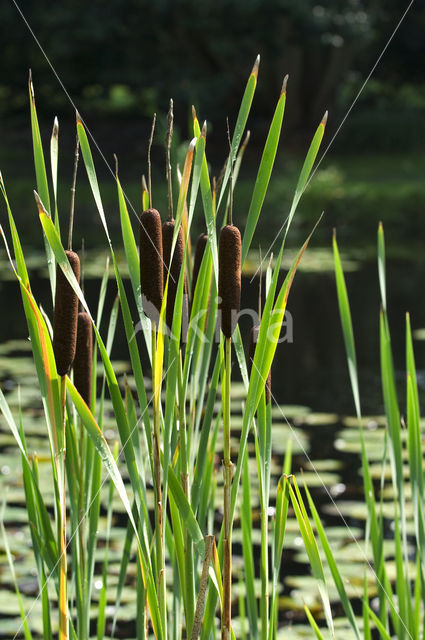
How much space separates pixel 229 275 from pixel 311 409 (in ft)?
14.6

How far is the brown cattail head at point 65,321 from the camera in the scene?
1163 millimetres

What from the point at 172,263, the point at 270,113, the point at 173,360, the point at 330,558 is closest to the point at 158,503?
the point at 173,360

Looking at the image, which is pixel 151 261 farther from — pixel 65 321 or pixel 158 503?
pixel 158 503

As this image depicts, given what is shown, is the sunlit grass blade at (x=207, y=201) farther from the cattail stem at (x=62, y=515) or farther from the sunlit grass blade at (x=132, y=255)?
the cattail stem at (x=62, y=515)

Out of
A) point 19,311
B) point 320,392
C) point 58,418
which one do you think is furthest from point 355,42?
point 58,418

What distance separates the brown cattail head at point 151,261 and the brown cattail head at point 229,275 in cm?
7

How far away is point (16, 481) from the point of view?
4.02 m

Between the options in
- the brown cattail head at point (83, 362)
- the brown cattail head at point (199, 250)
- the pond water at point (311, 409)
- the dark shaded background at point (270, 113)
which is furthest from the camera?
the dark shaded background at point (270, 113)

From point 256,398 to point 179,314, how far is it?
0.13 m

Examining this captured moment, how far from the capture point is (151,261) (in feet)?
3.65

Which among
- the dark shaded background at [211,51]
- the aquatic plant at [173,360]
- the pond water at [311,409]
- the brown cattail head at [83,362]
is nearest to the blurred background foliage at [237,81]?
the dark shaded background at [211,51]

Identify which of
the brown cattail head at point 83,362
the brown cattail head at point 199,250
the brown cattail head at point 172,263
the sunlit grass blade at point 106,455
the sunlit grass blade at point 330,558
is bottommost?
the sunlit grass blade at point 330,558

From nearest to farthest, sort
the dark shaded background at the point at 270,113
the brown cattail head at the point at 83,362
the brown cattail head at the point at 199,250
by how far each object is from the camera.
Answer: the brown cattail head at the point at 199,250, the brown cattail head at the point at 83,362, the dark shaded background at the point at 270,113

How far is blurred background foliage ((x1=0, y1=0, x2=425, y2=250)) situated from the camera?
13.4m
